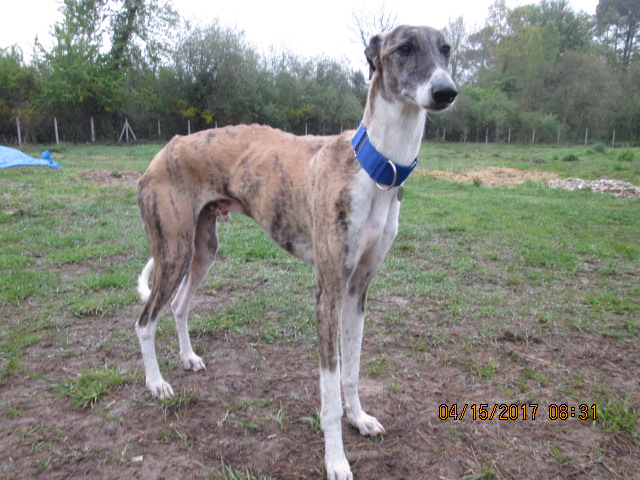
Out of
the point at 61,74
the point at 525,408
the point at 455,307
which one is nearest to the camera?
the point at 525,408

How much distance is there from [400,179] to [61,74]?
27627 millimetres

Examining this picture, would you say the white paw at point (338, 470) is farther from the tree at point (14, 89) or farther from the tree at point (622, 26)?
the tree at point (622, 26)

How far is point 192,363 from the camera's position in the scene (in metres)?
3.25

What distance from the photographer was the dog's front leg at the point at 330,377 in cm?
231

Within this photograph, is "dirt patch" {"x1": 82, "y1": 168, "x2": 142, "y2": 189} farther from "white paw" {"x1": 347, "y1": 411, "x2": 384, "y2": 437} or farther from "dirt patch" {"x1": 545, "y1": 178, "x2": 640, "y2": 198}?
"dirt patch" {"x1": 545, "y1": 178, "x2": 640, "y2": 198}

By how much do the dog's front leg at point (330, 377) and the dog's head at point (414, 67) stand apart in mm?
1009

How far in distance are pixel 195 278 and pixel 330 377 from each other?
1463 millimetres

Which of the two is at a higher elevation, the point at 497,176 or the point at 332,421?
the point at 497,176

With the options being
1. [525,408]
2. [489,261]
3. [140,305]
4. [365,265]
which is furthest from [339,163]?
[489,261]

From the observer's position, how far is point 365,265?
2539 millimetres

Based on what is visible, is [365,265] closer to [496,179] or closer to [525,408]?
[525,408]

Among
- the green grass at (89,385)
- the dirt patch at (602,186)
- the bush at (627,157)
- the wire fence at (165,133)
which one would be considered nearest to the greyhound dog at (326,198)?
the green grass at (89,385)

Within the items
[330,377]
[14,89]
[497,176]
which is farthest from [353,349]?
[14,89]

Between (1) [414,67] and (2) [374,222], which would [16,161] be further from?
(1) [414,67]
